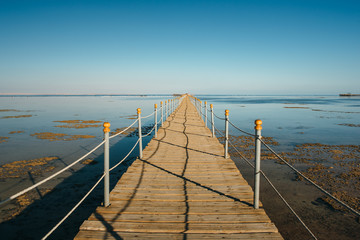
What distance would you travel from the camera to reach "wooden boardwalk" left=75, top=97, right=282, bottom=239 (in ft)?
9.55

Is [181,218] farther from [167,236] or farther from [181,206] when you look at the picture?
[167,236]

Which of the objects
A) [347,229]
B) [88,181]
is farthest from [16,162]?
[347,229]

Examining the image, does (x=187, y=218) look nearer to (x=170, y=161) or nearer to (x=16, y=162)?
(x=170, y=161)

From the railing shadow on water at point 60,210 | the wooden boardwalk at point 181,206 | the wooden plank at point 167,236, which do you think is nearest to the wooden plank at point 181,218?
the wooden boardwalk at point 181,206

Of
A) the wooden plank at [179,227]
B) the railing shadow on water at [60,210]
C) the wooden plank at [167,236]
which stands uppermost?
the wooden plank at [179,227]

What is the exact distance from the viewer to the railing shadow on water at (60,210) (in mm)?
4852

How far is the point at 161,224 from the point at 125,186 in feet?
5.12

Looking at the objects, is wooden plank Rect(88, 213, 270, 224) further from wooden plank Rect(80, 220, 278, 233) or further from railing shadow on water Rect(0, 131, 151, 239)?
railing shadow on water Rect(0, 131, 151, 239)

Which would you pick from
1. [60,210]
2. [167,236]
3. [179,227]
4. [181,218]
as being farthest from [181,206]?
[60,210]

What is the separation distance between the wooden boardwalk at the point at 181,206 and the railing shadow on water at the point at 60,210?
1950 millimetres

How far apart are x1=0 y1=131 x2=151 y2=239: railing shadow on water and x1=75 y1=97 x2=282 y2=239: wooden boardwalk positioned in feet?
6.40

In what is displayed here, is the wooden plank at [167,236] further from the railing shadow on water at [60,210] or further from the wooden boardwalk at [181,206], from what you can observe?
the railing shadow on water at [60,210]

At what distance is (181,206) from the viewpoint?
359cm

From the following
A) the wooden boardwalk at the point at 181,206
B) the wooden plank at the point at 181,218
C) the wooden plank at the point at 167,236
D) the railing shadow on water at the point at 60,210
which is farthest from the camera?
the railing shadow on water at the point at 60,210
